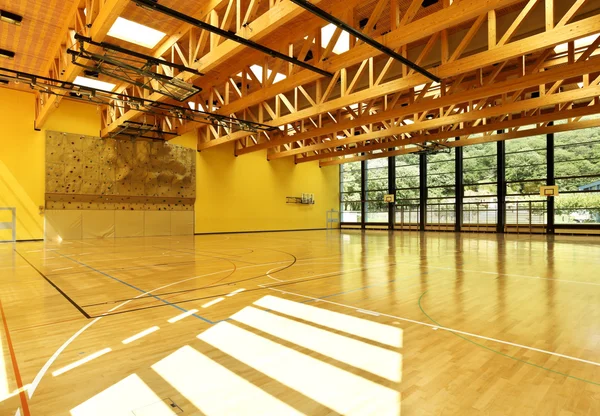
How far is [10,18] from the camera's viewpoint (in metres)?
9.34

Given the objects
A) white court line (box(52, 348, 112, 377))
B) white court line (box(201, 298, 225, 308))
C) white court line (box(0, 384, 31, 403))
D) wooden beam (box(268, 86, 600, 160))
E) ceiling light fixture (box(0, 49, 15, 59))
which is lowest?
white court line (box(201, 298, 225, 308))

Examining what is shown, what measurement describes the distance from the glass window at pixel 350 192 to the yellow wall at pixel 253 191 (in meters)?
1.72

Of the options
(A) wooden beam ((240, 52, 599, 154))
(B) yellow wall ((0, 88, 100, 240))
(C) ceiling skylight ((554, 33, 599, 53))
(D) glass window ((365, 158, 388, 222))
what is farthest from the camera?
(D) glass window ((365, 158, 388, 222))

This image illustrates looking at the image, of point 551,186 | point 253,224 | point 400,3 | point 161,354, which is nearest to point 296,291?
point 161,354

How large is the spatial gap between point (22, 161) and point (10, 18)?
336 inches

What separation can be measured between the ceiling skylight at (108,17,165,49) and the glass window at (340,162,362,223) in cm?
2162

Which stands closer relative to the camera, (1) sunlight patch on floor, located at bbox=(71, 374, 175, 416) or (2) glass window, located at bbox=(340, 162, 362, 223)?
(1) sunlight patch on floor, located at bbox=(71, 374, 175, 416)

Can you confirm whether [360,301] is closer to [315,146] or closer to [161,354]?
[161,354]

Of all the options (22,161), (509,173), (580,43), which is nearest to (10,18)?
(22,161)

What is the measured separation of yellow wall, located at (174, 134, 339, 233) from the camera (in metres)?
21.8

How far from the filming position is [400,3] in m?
8.98

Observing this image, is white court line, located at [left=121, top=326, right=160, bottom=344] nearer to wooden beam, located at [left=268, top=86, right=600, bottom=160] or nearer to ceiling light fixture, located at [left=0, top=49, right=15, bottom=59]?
ceiling light fixture, located at [left=0, top=49, right=15, bottom=59]

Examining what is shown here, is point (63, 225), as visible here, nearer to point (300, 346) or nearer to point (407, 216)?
point (300, 346)

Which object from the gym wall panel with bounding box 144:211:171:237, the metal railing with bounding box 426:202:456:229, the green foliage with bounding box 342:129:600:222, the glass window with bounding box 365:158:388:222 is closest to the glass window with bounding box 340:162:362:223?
the green foliage with bounding box 342:129:600:222
